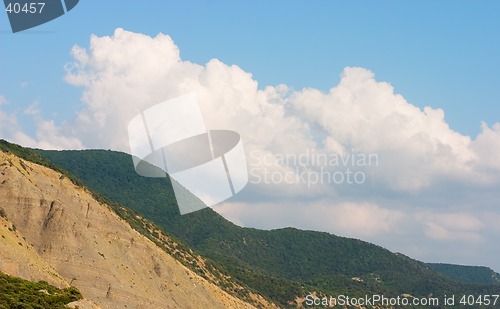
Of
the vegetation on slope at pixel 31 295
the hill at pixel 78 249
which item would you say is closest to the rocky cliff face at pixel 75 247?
the hill at pixel 78 249

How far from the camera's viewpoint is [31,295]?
56.0 m

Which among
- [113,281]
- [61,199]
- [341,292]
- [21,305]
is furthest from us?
[341,292]

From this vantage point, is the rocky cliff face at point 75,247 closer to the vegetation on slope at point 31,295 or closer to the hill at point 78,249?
the hill at point 78,249

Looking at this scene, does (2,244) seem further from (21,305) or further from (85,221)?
(85,221)

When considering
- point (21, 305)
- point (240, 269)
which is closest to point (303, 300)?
point (240, 269)

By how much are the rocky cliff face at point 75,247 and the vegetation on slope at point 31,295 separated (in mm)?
4997

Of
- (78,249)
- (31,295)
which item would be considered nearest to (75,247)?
(78,249)

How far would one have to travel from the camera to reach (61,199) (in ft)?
292

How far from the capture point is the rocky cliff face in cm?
7444

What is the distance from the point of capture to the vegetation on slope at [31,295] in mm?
52312

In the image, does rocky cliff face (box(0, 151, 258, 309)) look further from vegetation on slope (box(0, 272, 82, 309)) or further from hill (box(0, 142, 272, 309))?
vegetation on slope (box(0, 272, 82, 309))

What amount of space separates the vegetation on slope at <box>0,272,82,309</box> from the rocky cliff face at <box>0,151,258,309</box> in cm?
500

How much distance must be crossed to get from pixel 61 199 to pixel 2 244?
2245 centimetres

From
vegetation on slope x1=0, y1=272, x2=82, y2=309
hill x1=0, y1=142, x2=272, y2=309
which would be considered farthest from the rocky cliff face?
vegetation on slope x1=0, y1=272, x2=82, y2=309
